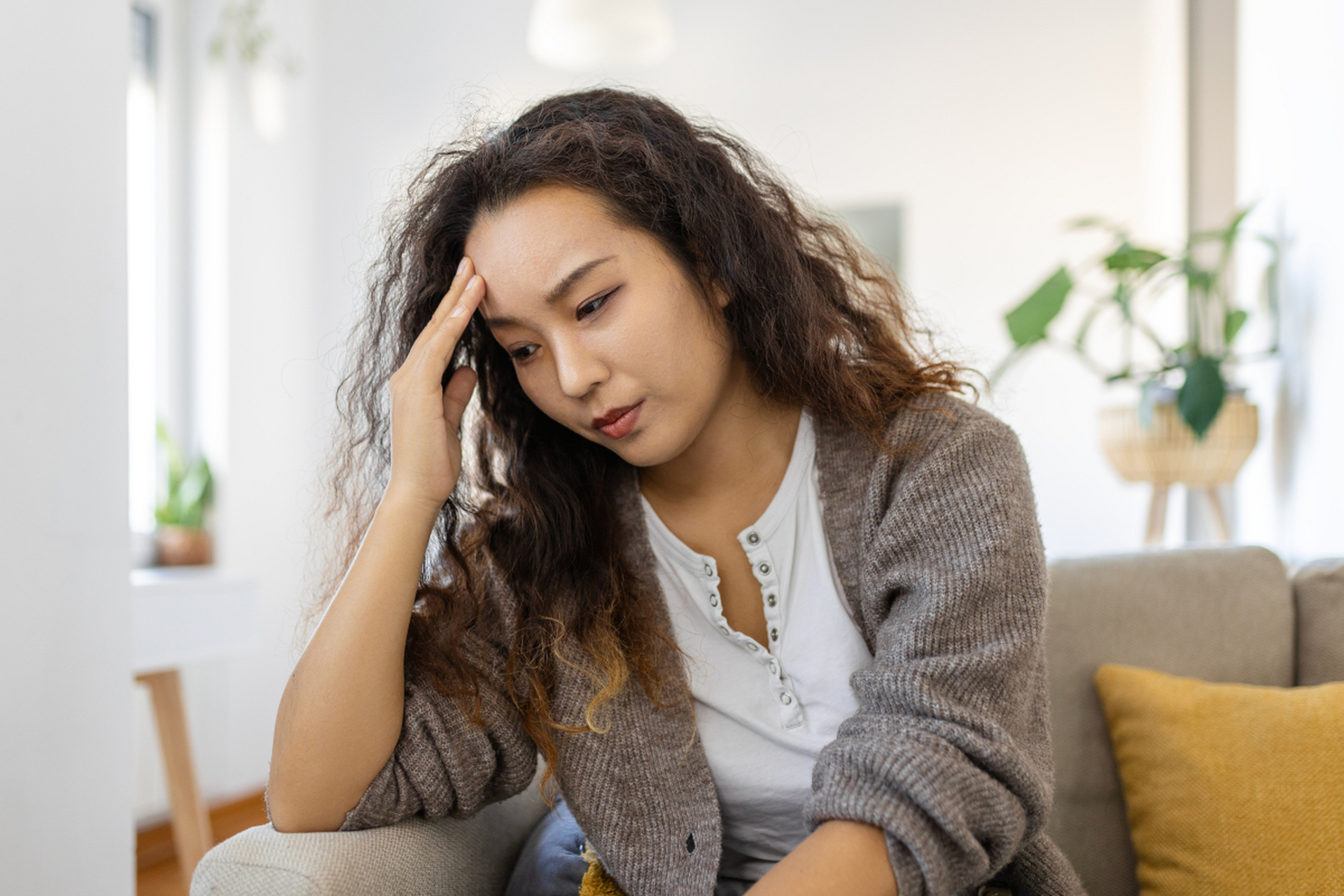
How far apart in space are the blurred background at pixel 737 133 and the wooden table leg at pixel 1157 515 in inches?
8.0

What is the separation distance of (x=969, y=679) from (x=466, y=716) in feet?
1.62

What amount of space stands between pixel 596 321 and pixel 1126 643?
817 mm

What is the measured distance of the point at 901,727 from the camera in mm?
870

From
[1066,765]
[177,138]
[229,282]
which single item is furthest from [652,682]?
[177,138]

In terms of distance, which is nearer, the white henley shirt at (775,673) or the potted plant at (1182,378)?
the white henley shirt at (775,673)

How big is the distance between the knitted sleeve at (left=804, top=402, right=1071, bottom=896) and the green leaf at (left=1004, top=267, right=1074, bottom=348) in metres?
1.24

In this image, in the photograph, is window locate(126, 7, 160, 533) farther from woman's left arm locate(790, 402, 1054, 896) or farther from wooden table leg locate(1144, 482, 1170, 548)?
wooden table leg locate(1144, 482, 1170, 548)

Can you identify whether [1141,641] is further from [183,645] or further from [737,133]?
[737,133]

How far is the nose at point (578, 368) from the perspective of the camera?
980 mm

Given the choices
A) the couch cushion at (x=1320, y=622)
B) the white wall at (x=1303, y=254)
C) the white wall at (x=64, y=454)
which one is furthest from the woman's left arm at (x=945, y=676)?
the white wall at (x=1303, y=254)

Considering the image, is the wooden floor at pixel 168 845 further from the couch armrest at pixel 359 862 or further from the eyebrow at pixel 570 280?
the eyebrow at pixel 570 280

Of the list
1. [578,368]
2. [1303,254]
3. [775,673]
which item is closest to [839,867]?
[775,673]

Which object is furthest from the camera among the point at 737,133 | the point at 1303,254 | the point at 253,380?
the point at 253,380

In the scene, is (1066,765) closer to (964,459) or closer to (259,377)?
(964,459)
